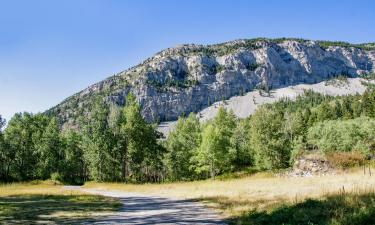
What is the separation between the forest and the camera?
3083 inches

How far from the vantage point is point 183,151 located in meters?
92.2

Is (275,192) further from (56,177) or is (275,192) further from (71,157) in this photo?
(71,157)

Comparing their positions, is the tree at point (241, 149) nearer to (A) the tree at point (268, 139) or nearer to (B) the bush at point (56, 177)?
(A) the tree at point (268, 139)

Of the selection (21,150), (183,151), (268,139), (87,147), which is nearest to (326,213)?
(268,139)

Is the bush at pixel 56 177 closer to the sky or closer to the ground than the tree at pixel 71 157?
closer to the ground

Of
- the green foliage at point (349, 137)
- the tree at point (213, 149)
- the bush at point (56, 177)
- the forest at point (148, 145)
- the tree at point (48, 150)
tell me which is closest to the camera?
the green foliage at point (349, 137)

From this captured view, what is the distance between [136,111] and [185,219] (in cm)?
5840

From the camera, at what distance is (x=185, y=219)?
57.2 ft

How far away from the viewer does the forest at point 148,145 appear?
3083 inches

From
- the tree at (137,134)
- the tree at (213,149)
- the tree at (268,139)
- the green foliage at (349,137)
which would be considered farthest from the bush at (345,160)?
the tree at (137,134)

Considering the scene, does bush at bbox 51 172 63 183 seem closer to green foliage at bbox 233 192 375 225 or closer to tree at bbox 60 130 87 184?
tree at bbox 60 130 87 184

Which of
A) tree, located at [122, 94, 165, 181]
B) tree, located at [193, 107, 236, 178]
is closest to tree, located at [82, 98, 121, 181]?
tree, located at [122, 94, 165, 181]

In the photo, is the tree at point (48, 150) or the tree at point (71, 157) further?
the tree at point (71, 157)

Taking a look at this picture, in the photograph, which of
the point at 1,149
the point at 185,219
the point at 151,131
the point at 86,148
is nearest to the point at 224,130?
the point at 151,131
